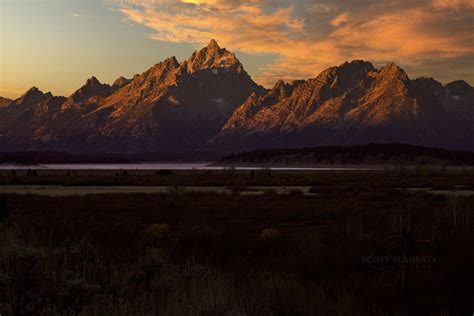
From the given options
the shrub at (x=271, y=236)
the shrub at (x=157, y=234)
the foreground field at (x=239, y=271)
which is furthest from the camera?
the shrub at (x=271, y=236)

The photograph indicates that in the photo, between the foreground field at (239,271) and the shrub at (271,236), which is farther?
the shrub at (271,236)

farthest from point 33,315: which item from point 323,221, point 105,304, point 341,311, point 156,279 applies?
point 323,221

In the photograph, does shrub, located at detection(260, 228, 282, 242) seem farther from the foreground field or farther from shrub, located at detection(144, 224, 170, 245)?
shrub, located at detection(144, 224, 170, 245)

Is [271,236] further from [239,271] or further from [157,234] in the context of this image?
[239,271]

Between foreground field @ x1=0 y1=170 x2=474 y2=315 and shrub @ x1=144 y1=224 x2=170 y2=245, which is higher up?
foreground field @ x1=0 y1=170 x2=474 y2=315

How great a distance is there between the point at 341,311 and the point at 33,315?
198 inches

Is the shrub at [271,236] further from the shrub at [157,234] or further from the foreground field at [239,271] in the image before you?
the shrub at [157,234]

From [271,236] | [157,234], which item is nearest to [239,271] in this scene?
[271,236]

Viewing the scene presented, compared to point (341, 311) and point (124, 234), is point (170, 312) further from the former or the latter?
point (124, 234)

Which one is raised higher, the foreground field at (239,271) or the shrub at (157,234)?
the foreground field at (239,271)

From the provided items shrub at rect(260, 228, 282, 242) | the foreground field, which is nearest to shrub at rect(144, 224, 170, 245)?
the foreground field

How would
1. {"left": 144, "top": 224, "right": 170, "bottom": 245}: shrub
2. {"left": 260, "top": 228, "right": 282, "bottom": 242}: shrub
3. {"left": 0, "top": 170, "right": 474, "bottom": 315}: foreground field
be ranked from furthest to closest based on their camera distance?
{"left": 260, "top": 228, "right": 282, "bottom": 242}: shrub
{"left": 144, "top": 224, "right": 170, "bottom": 245}: shrub
{"left": 0, "top": 170, "right": 474, "bottom": 315}: foreground field

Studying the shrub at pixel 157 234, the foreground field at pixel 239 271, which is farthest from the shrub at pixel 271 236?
the shrub at pixel 157 234

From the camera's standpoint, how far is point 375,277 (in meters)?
12.4
